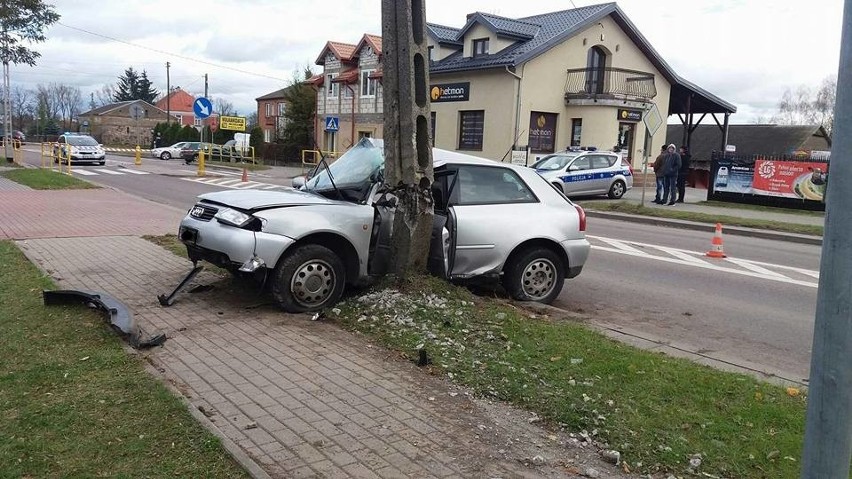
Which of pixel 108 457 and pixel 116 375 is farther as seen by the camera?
pixel 116 375

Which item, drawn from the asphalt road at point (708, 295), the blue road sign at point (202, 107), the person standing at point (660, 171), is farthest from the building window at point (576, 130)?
the asphalt road at point (708, 295)

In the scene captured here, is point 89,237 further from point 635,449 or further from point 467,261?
point 635,449

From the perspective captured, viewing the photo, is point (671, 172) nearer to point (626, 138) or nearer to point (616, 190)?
point (616, 190)

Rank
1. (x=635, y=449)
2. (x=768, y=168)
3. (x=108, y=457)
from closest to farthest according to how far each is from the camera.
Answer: (x=108, y=457)
(x=635, y=449)
(x=768, y=168)

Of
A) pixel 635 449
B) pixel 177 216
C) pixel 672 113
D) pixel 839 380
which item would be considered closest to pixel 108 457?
pixel 635 449

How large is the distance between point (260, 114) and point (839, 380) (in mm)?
75780

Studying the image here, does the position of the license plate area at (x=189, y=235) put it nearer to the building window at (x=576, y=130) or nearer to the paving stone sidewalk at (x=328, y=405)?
the paving stone sidewalk at (x=328, y=405)

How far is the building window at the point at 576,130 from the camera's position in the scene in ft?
109

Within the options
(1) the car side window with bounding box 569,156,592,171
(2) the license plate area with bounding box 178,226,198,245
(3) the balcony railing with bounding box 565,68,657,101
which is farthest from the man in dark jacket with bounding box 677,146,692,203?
(2) the license plate area with bounding box 178,226,198,245

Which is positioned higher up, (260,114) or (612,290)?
(260,114)

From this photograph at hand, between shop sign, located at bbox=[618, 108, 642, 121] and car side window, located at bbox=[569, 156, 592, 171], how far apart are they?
1052 centimetres

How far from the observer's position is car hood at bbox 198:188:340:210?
6.34 m

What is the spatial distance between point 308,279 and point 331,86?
42513 millimetres

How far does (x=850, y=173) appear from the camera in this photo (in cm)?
203
